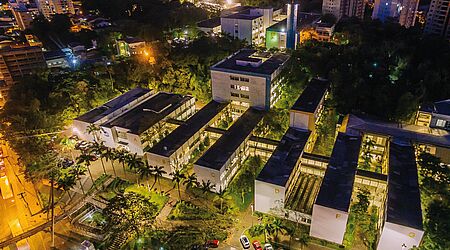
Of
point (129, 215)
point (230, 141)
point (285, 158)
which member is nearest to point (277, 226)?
point (285, 158)

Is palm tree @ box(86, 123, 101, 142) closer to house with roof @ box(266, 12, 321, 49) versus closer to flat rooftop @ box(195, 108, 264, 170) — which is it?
flat rooftop @ box(195, 108, 264, 170)

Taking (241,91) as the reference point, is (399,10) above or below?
above

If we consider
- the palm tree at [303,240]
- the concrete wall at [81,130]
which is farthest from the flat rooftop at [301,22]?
the palm tree at [303,240]

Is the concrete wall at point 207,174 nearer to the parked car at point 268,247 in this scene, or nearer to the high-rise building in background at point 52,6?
the parked car at point 268,247

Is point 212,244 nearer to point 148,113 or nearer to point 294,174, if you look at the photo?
point 294,174

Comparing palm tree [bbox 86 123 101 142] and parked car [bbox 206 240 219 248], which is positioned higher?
palm tree [bbox 86 123 101 142]

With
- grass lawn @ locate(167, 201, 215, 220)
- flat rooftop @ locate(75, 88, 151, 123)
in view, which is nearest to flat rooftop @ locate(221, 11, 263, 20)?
flat rooftop @ locate(75, 88, 151, 123)
